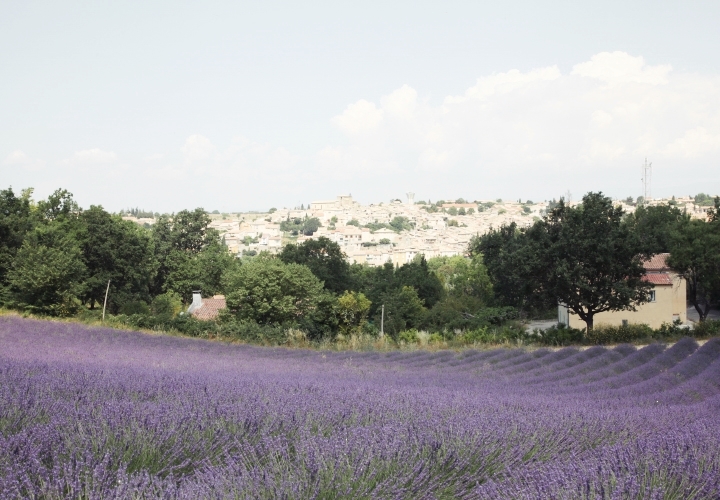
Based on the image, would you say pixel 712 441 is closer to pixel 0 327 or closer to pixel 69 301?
pixel 0 327

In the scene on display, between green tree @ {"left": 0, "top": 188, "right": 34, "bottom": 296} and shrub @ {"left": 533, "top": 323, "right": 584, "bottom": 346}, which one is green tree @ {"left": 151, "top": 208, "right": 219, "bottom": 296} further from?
shrub @ {"left": 533, "top": 323, "right": 584, "bottom": 346}

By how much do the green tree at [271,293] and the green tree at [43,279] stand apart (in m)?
7.61

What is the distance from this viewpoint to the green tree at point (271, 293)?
103 feet

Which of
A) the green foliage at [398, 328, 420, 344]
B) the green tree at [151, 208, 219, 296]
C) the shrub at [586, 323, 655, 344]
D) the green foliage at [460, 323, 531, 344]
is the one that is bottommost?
the green foliage at [398, 328, 420, 344]

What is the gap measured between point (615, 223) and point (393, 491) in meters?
25.4

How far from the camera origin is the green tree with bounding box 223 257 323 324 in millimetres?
31516

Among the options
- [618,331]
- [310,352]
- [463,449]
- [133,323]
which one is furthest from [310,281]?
[463,449]

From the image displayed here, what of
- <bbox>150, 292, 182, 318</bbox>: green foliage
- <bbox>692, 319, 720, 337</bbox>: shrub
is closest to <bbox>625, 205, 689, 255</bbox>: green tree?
<bbox>692, 319, 720, 337</bbox>: shrub

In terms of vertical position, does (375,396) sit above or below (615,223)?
below

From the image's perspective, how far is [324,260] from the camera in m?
44.6

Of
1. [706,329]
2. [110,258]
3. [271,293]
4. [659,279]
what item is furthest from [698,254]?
[110,258]

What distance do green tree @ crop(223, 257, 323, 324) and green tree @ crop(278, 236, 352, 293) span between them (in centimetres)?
991

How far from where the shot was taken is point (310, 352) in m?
19.2

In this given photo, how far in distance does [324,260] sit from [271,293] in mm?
13321
